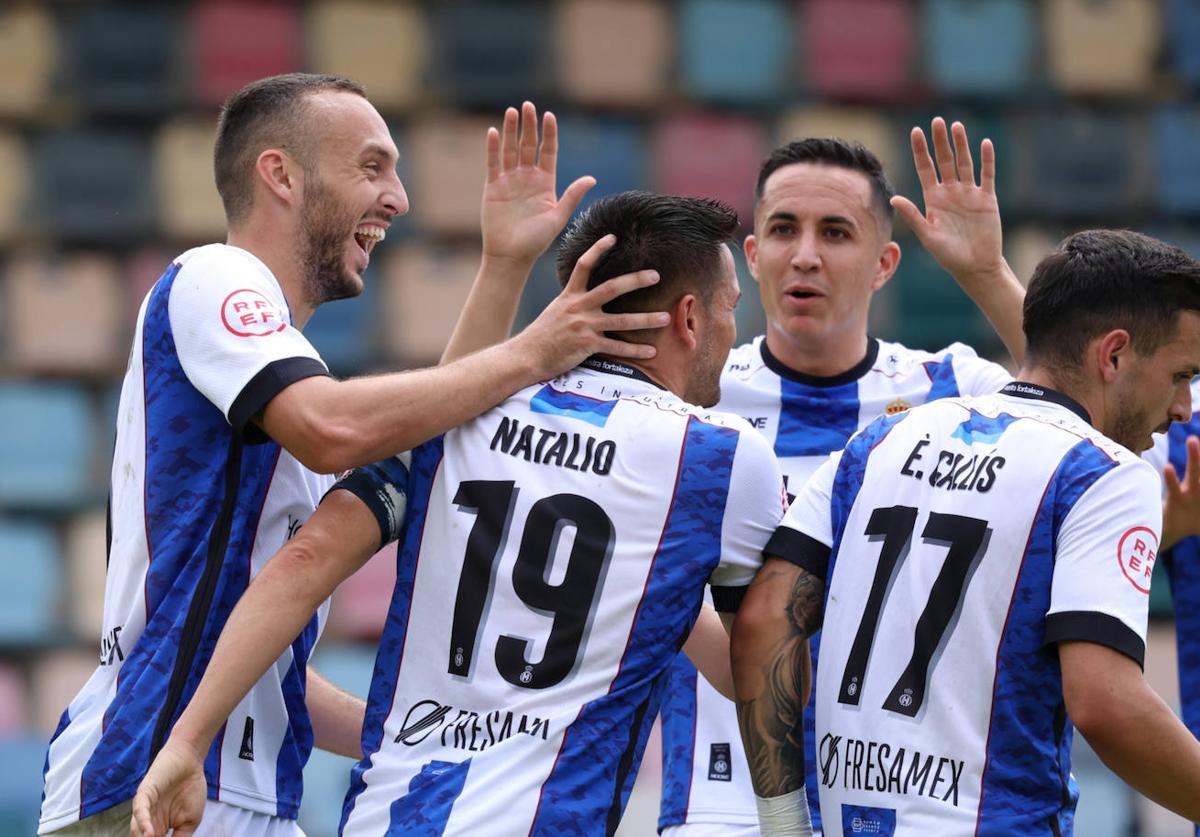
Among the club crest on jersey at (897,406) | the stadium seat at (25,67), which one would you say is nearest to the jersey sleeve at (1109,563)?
the club crest on jersey at (897,406)

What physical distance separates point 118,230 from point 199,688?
6678 millimetres


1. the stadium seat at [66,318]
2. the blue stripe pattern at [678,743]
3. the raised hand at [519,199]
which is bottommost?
the blue stripe pattern at [678,743]

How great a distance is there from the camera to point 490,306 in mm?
4160

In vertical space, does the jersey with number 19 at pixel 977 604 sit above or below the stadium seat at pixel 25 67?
below

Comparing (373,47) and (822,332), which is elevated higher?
(373,47)

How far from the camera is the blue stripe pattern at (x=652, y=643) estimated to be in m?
3.21

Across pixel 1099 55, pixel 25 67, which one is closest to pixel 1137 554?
pixel 1099 55

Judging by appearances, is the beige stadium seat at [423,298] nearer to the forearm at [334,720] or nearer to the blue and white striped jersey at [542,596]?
the forearm at [334,720]

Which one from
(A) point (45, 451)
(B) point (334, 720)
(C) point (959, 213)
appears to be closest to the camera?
(B) point (334, 720)

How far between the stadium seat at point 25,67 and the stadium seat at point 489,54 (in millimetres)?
2202

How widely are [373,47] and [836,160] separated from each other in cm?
521

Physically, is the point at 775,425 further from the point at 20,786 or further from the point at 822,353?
the point at 20,786

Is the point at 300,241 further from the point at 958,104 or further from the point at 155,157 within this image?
the point at 958,104

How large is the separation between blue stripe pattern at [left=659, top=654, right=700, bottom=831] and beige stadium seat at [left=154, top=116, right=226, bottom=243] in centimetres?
541
